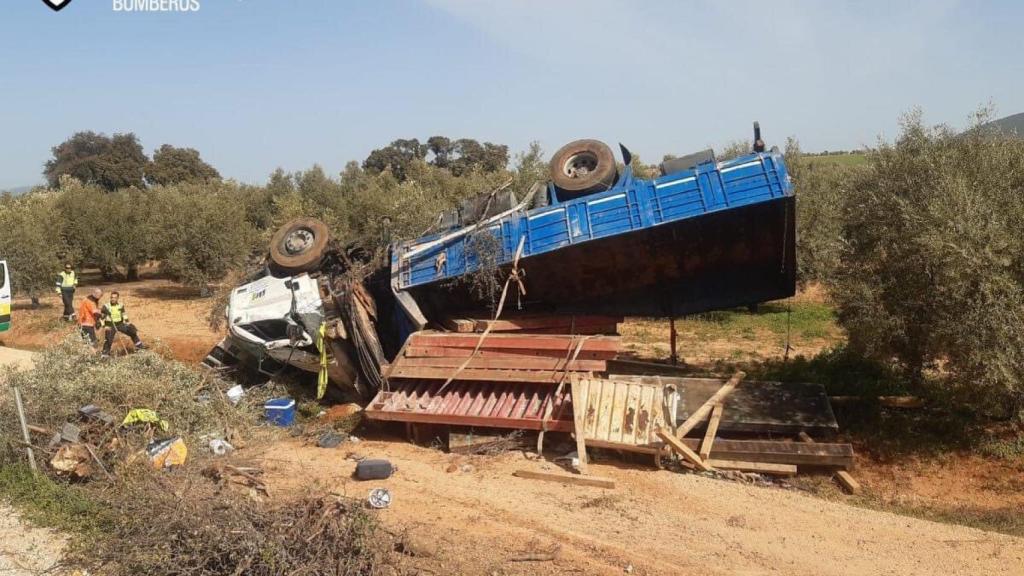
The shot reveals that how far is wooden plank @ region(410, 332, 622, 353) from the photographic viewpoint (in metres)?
8.15

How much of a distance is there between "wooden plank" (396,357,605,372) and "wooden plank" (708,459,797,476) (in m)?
1.70

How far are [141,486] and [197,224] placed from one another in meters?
18.3

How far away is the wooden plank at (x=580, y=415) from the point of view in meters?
7.22

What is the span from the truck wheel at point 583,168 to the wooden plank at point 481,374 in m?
2.62

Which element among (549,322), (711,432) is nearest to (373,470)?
(549,322)

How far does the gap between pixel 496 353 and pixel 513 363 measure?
0.30 m

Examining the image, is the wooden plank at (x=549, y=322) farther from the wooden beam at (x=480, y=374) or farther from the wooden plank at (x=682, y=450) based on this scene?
the wooden plank at (x=682, y=450)

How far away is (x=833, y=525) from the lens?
5.93 m

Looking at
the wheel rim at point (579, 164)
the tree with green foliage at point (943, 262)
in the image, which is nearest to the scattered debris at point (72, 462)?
the wheel rim at point (579, 164)

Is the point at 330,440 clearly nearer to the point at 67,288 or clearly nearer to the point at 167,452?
the point at 167,452

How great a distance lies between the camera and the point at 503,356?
330 inches

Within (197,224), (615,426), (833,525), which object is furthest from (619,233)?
(197,224)

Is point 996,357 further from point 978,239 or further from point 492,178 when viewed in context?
point 492,178

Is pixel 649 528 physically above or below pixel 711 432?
below
